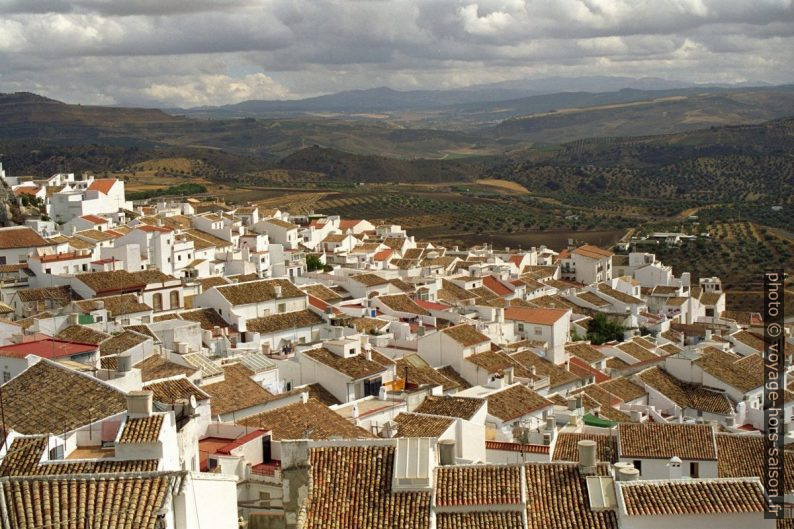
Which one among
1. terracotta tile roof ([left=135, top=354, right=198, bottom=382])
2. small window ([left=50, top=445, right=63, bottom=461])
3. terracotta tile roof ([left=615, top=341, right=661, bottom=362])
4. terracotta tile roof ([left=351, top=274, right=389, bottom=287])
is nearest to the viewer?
small window ([left=50, top=445, right=63, bottom=461])

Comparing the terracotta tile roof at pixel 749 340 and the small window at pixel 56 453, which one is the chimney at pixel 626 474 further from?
the terracotta tile roof at pixel 749 340

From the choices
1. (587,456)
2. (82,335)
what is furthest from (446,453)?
(82,335)

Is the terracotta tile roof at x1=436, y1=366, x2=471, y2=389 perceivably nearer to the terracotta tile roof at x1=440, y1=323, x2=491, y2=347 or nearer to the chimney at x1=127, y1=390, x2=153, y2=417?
the terracotta tile roof at x1=440, y1=323, x2=491, y2=347

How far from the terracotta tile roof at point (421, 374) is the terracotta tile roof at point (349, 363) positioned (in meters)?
1.43

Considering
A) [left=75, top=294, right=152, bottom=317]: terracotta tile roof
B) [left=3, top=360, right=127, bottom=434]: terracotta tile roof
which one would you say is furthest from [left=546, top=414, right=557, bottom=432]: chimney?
[left=75, top=294, right=152, bottom=317]: terracotta tile roof

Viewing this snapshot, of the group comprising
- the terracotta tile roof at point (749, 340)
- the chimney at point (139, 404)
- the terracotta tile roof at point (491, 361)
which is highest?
the chimney at point (139, 404)

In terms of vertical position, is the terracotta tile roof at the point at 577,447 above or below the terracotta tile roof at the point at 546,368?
above

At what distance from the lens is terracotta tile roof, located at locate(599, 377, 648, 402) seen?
36.3m

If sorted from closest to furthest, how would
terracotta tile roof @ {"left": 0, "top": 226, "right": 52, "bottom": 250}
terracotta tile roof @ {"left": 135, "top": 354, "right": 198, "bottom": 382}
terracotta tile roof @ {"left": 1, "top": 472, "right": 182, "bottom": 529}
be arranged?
terracotta tile roof @ {"left": 1, "top": 472, "right": 182, "bottom": 529}
terracotta tile roof @ {"left": 135, "top": 354, "right": 198, "bottom": 382}
terracotta tile roof @ {"left": 0, "top": 226, "right": 52, "bottom": 250}

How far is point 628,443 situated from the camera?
22.8 metres

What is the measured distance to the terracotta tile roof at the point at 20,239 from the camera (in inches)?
1980

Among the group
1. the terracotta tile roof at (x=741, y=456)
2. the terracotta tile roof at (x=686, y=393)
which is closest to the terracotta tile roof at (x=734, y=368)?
the terracotta tile roof at (x=686, y=393)

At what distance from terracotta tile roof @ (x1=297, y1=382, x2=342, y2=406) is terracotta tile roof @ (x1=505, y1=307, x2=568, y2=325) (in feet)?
60.3

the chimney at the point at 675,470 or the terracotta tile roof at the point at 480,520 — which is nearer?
the terracotta tile roof at the point at 480,520
